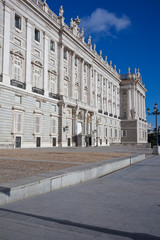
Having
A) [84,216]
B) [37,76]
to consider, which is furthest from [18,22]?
[84,216]

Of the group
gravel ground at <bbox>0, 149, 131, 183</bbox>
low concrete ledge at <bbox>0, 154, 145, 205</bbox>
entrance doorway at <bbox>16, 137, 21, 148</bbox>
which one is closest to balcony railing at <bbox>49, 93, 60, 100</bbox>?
entrance doorway at <bbox>16, 137, 21, 148</bbox>

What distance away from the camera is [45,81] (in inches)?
1307

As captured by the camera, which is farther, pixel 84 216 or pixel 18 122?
pixel 18 122

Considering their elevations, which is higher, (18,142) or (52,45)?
(52,45)

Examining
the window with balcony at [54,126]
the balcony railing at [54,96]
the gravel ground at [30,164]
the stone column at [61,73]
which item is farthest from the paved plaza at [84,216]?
the stone column at [61,73]

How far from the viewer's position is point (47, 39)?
34000 mm

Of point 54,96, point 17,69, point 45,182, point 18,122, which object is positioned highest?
point 17,69

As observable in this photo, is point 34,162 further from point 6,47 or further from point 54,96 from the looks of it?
point 54,96

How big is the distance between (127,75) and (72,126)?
37408 millimetres

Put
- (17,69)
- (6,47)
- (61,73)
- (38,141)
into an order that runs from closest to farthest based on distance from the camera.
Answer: (6,47)
(17,69)
(38,141)
(61,73)

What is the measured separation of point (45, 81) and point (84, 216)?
30.3 metres

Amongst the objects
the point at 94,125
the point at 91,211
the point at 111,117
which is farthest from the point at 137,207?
the point at 111,117

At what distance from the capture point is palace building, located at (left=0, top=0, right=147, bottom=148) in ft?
87.1

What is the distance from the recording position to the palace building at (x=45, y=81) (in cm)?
2656
